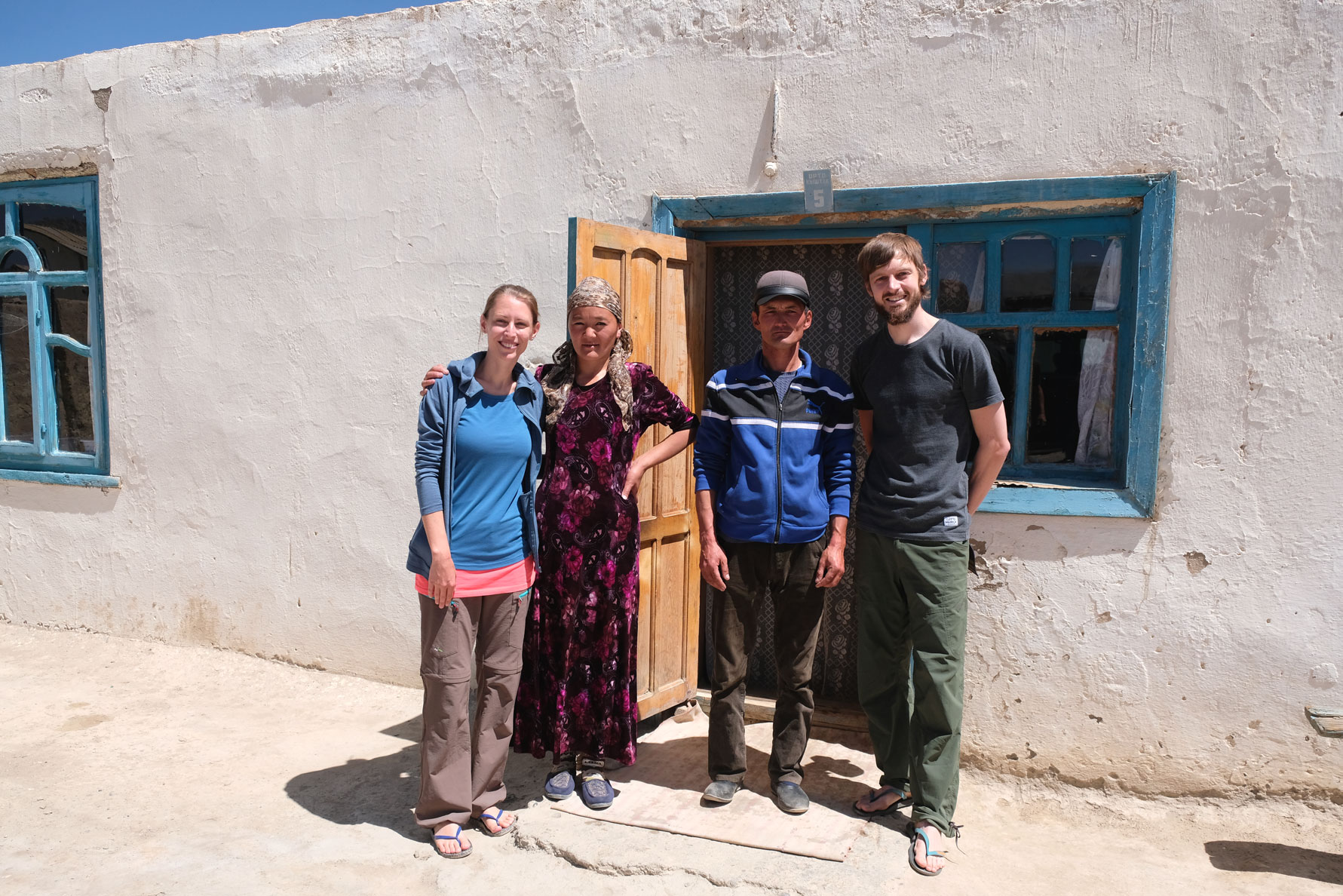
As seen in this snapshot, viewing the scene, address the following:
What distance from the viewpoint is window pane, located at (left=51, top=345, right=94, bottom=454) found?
17.8 feet

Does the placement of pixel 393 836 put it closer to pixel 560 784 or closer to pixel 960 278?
pixel 560 784

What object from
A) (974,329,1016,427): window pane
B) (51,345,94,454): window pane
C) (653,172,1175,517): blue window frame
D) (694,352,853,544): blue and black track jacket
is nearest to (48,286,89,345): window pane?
(51,345,94,454): window pane

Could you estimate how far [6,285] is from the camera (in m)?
5.47

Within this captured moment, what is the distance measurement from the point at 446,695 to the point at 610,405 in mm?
1070

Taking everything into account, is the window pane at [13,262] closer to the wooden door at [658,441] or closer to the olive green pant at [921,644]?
the wooden door at [658,441]

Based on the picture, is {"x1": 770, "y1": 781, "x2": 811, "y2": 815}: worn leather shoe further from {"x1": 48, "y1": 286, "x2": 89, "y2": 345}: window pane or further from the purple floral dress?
{"x1": 48, "y1": 286, "x2": 89, "y2": 345}: window pane

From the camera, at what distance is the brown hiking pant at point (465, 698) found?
3.06 meters

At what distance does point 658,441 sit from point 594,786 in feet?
4.29

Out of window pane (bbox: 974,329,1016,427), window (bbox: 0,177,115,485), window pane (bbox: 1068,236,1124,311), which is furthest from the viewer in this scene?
window (bbox: 0,177,115,485)

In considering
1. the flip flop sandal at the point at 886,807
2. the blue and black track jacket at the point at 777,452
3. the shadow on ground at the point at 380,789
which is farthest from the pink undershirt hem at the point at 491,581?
the flip flop sandal at the point at 886,807

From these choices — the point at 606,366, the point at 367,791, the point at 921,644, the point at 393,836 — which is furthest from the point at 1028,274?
the point at 367,791

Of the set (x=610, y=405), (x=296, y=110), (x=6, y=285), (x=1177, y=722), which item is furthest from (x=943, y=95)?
(x=6, y=285)

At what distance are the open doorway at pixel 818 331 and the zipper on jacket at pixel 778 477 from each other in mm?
1077

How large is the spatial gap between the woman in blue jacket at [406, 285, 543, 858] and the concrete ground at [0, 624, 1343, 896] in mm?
262
